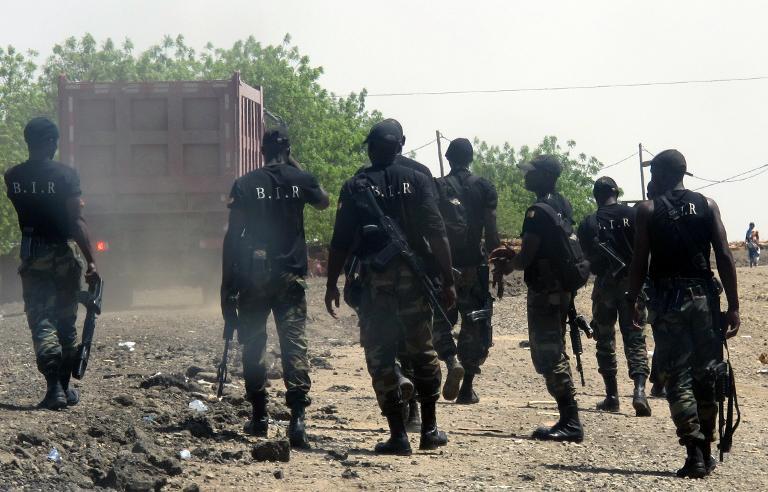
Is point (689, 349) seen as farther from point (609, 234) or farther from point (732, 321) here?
point (609, 234)

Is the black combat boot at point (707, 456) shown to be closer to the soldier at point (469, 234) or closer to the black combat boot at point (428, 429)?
the black combat boot at point (428, 429)

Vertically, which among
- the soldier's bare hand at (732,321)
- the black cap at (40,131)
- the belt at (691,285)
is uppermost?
the black cap at (40,131)

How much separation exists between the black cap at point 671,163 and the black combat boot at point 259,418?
9.31ft

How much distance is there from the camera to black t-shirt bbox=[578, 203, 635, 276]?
33.2 feet

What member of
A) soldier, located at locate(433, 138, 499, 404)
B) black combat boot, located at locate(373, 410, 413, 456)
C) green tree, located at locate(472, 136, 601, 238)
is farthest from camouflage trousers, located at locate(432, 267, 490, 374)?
green tree, located at locate(472, 136, 601, 238)

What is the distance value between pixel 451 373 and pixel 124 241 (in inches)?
482

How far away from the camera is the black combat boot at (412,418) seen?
338 inches

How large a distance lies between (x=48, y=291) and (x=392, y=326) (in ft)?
8.32

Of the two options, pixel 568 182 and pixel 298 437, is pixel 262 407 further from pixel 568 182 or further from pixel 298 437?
pixel 568 182

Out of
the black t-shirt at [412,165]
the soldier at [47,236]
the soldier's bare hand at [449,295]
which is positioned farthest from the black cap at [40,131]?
the soldier's bare hand at [449,295]

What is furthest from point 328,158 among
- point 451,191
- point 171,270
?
point 451,191

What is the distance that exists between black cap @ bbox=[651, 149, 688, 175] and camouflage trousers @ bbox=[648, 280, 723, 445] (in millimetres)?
645

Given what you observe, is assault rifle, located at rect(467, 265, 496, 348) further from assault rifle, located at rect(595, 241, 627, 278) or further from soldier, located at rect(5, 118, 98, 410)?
soldier, located at rect(5, 118, 98, 410)

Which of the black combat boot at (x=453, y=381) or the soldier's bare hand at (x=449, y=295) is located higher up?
the soldier's bare hand at (x=449, y=295)
